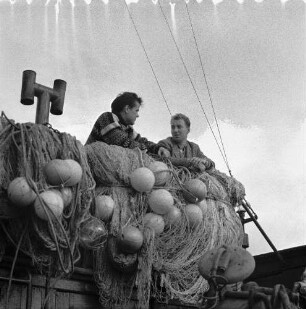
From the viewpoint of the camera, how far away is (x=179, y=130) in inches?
307

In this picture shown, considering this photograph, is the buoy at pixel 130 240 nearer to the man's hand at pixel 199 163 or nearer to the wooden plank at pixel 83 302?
the wooden plank at pixel 83 302

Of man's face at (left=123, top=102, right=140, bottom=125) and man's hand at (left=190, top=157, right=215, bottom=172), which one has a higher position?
man's face at (left=123, top=102, right=140, bottom=125)

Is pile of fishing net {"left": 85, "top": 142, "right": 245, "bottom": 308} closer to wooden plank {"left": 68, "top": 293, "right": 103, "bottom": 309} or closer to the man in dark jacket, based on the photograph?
wooden plank {"left": 68, "top": 293, "right": 103, "bottom": 309}

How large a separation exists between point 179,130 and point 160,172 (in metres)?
1.27

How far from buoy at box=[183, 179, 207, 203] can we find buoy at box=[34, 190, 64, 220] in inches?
66.2

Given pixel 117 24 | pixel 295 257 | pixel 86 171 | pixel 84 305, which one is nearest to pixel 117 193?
pixel 86 171

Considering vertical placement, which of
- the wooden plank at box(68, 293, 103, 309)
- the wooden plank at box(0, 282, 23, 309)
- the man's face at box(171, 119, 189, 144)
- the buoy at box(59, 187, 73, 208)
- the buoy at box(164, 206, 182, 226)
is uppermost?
the man's face at box(171, 119, 189, 144)

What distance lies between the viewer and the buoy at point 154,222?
254 inches

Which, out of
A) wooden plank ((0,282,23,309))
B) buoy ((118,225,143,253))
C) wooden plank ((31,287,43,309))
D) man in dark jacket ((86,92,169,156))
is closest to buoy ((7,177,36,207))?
wooden plank ((0,282,23,309))

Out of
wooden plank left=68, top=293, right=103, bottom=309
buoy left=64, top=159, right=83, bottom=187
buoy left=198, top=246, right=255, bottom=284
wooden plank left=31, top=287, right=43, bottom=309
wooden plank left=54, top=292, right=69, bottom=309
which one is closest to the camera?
buoy left=198, top=246, right=255, bottom=284

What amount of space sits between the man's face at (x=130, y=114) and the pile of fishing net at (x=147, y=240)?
0.64m

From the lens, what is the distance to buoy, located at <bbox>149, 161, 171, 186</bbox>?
663cm

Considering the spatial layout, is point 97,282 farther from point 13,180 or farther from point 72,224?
point 13,180

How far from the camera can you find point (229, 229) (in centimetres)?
711
